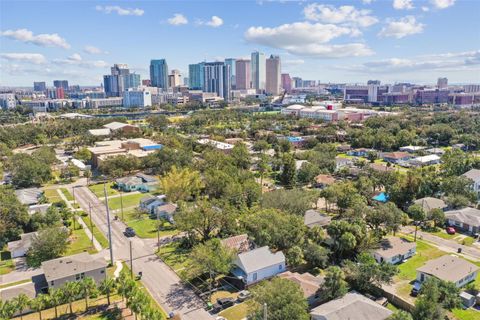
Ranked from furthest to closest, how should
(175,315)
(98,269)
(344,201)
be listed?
1. (344,201)
2. (98,269)
3. (175,315)

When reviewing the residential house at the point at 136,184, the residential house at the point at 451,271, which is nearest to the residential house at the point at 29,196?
the residential house at the point at 136,184

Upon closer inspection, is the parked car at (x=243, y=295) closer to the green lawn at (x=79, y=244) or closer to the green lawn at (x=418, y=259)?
the green lawn at (x=418, y=259)

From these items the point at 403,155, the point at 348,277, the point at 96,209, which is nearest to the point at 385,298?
the point at 348,277

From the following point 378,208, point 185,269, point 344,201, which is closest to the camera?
point 185,269

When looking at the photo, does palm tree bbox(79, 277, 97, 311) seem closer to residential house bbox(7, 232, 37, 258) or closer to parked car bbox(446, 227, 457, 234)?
residential house bbox(7, 232, 37, 258)

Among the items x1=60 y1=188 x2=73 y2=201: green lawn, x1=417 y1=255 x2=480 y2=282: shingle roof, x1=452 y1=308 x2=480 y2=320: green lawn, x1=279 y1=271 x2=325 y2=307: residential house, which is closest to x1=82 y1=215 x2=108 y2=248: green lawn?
x1=60 y1=188 x2=73 y2=201: green lawn

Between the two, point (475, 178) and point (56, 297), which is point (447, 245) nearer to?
point (475, 178)

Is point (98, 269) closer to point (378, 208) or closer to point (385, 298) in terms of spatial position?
point (385, 298)
